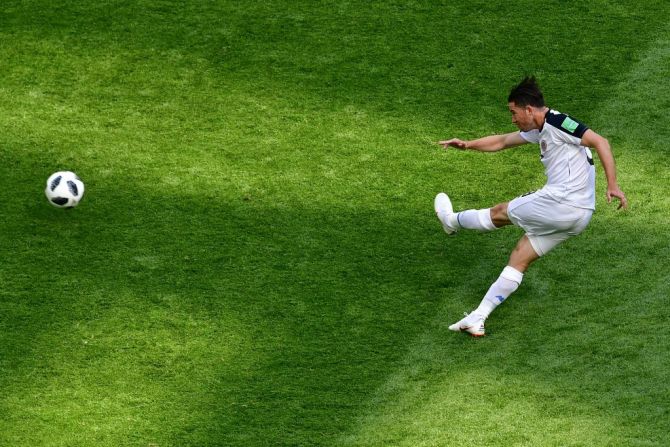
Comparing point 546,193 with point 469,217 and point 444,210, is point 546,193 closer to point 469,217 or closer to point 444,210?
point 469,217

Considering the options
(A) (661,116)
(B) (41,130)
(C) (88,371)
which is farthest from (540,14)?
(C) (88,371)

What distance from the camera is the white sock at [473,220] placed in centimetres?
783

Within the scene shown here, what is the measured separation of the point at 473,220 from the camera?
7906 millimetres

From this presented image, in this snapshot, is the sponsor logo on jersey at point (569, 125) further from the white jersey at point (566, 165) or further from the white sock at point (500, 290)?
the white sock at point (500, 290)

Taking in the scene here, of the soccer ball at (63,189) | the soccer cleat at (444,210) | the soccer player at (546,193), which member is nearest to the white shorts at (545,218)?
the soccer player at (546,193)

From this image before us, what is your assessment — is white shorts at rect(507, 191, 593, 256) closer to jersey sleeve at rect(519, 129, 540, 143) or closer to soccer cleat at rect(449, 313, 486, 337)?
jersey sleeve at rect(519, 129, 540, 143)

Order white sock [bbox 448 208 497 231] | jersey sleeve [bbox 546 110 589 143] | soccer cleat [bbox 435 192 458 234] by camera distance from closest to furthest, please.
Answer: jersey sleeve [bbox 546 110 589 143]
white sock [bbox 448 208 497 231]
soccer cleat [bbox 435 192 458 234]

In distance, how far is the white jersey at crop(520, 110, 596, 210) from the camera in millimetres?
Answer: 7328

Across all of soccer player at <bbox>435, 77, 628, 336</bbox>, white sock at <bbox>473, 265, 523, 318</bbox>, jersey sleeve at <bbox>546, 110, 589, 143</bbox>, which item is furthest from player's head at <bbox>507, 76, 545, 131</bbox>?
white sock at <bbox>473, 265, 523, 318</bbox>

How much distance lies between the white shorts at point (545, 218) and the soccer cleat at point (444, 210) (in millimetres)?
655

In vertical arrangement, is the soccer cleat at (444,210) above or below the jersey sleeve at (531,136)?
below

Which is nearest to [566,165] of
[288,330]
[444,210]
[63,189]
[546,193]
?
[546,193]

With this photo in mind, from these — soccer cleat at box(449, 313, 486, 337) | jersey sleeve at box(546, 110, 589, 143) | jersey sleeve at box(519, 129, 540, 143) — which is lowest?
soccer cleat at box(449, 313, 486, 337)

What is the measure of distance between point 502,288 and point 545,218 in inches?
20.8
